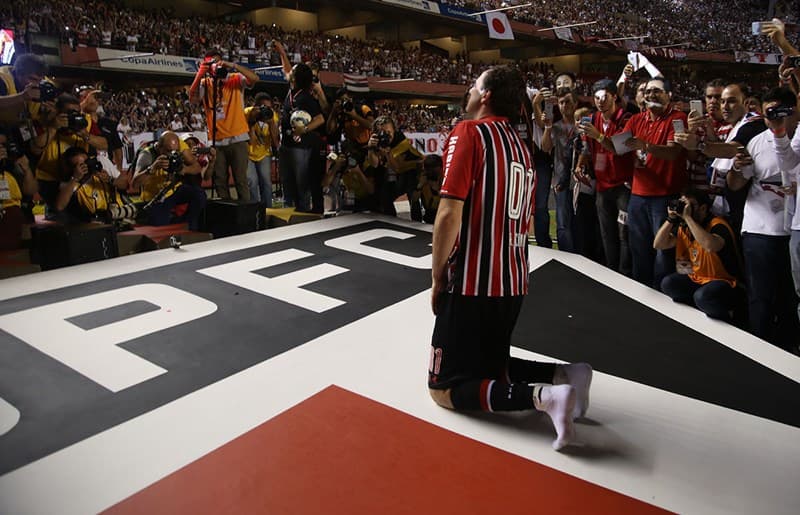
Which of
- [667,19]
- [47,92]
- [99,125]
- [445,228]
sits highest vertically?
[667,19]

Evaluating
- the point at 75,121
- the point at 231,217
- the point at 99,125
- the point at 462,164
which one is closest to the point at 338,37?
the point at 99,125

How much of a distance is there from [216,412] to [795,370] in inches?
100

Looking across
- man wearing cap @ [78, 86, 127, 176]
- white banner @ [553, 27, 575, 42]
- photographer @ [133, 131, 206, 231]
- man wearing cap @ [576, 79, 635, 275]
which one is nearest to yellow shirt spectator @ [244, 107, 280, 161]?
photographer @ [133, 131, 206, 231]

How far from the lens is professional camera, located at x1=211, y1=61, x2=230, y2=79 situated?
5555 mm

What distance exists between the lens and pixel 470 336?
212 cm

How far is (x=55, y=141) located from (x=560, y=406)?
4.44 meters

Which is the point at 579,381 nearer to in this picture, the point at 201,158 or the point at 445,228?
the point at 445,228

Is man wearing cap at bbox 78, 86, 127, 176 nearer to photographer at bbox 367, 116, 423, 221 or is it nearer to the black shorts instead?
photographer at bbox 367, 116, 423, 221

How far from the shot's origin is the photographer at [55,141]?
15.0 feet

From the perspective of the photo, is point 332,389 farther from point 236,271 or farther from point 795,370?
point 795,370

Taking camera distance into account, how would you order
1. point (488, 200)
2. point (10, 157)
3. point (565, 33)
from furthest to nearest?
point (565, 33), point (10, 157), point (488, 200)

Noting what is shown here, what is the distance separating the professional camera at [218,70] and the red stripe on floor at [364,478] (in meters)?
4.38

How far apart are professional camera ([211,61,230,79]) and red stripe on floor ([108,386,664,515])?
14.4 feet

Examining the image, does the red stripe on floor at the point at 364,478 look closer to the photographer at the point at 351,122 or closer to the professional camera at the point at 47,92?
the professional camera at the point at 47,92
